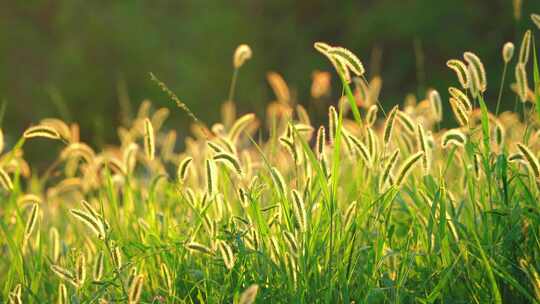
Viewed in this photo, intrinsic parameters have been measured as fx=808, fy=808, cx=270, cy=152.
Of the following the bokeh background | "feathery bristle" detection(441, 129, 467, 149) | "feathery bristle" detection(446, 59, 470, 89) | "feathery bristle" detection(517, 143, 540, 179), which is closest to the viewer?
"feathery bristle" detection(517, 143, 540, 179)

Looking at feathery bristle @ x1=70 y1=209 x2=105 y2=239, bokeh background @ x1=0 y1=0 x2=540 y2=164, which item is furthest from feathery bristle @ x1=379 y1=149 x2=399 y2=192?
bokeh background @ x1=0 y1=0 x2=540 y2=164

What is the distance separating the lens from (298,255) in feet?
5.97

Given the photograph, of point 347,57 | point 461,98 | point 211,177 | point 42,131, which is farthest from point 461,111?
point 42,131

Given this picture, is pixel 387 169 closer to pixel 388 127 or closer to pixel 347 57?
pixel 388 127

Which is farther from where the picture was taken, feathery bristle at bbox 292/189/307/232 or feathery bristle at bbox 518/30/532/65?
feathery bristle at bbox 518/30/532/65

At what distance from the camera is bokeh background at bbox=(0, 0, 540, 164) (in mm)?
9555

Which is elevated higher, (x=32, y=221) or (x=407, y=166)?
(x=32, y=221)

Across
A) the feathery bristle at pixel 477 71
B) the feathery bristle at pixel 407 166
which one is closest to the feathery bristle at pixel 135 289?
the feathery bristle at pixel 407 166

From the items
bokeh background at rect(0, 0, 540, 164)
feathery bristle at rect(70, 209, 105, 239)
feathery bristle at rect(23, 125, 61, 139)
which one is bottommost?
feathery bristle at rect(70, 209, 105, 239)

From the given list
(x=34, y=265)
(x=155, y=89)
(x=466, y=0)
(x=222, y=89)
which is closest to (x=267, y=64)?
(x=222, y=89)

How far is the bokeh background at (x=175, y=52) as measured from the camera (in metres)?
9.55

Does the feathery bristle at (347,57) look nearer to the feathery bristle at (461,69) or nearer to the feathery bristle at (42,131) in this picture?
the feathery bristle at (461,69)

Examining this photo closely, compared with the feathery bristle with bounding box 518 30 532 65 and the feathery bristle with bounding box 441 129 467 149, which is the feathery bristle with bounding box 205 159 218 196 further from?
the feathery bristle with bounding box 518 30 532 65

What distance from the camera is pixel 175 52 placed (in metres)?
10.0
